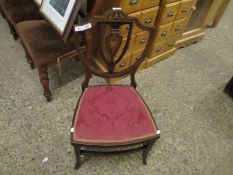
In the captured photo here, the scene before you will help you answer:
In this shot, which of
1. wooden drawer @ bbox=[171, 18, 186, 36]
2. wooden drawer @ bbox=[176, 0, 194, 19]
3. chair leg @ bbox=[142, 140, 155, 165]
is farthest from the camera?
wooden drawer @ bbox=[171, 18, 186, 36]

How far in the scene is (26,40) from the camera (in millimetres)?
1526

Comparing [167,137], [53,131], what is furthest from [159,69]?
[53,131]

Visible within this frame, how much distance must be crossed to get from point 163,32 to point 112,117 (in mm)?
1065

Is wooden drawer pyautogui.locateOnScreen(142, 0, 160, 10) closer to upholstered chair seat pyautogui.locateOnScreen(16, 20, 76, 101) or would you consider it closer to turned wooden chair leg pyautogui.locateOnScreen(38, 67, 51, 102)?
upholstered chair seat pyautogui.locateOnScreen(16, 20, 76, 101)

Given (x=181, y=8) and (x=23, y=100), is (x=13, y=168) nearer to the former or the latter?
(x=23, y=100)

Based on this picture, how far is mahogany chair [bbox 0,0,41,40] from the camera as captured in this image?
1.73 metres

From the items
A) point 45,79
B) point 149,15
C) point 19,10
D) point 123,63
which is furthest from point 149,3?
point 19,10

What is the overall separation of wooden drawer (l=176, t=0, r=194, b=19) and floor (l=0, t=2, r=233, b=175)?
20.1 inches

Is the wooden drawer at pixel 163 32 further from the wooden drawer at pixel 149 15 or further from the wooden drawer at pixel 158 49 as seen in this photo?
the wooden drawer at pixel 149 15

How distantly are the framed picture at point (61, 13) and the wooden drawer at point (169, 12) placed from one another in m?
0.75

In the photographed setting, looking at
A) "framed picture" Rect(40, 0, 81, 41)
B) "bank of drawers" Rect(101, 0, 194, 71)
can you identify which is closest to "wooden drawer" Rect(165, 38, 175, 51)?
"bank of drawers" Rect(101, 0, 194, 71)

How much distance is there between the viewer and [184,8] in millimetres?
1887

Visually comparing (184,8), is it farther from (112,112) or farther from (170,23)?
(112,112)

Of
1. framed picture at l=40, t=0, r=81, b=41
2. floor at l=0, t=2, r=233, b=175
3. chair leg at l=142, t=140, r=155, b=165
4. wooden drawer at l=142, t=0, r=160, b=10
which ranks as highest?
wooden drawer at l=142, t=0, r=160, b=10
